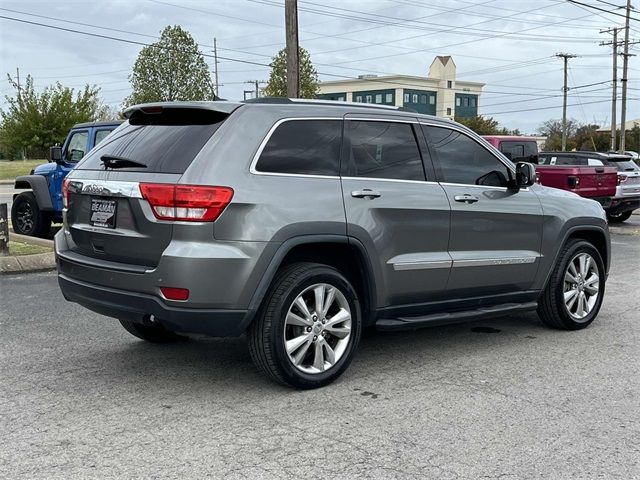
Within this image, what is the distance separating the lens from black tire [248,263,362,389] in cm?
456

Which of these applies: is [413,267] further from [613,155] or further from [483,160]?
[613,155]

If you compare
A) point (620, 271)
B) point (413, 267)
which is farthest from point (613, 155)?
point (413, 267)

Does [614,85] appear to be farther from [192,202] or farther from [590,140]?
[192,202]

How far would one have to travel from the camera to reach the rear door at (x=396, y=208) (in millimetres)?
5012

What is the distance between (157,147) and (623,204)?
1502cm

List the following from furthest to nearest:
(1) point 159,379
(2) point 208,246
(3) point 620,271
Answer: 1. (3) point 620,271
2. (1) point 159,379
3. (2) point 208,246

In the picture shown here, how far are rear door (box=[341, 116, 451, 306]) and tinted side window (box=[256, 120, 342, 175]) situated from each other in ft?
0.33

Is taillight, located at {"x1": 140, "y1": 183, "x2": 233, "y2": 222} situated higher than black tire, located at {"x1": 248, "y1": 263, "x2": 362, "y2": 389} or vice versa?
taillight, located at {"x1": 140, "y1": 183, "x2": 233, "y2": 222}

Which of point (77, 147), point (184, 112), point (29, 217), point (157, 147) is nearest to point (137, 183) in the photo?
point (157, 147)

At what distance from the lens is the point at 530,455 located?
3.78 m

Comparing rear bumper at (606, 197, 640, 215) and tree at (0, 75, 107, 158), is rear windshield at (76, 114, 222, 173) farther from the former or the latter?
tree at (0, 75, 107, 158)

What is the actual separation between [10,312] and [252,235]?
3.85m

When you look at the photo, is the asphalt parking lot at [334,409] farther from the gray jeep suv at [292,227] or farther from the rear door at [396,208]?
the rear door at [396,208]

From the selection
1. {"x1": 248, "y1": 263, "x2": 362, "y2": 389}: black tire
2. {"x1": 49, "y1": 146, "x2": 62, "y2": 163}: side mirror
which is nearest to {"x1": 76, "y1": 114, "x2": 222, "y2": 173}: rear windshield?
{"x1": 248, "y1": 263, "x2": 362, "y2": 389}: black tire
